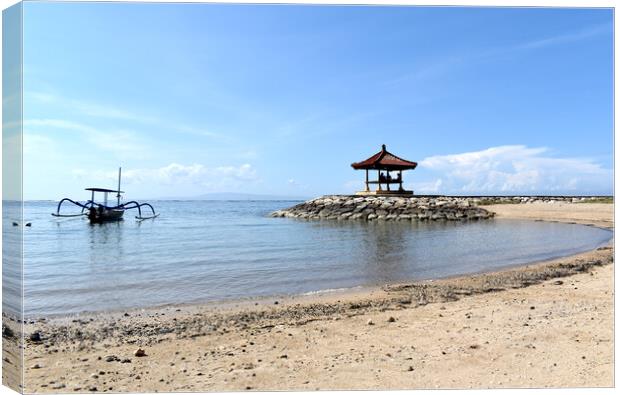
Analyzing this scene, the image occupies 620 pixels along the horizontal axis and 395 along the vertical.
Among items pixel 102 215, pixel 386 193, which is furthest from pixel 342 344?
pixel 102 215

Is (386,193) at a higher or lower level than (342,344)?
higher

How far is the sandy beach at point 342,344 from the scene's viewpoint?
4066mm

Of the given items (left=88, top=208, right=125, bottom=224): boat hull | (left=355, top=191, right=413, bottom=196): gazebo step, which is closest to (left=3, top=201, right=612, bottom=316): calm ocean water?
(left=88, top=208, right=125, bottom=224): boat hull

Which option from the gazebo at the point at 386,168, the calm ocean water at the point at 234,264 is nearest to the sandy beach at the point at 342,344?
the calm ocean water at the point at 234,264

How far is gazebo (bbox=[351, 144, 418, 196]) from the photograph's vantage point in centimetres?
3008

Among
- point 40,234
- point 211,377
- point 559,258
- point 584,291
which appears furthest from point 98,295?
point 40,234

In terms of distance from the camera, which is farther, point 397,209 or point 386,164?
point 397,209

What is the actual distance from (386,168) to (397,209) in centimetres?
315

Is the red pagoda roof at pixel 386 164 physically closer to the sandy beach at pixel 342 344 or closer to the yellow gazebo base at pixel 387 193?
the yellow gazebo base at pixel 387 193

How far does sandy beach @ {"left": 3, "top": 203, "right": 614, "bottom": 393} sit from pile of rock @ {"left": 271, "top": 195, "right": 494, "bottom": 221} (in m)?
24.0

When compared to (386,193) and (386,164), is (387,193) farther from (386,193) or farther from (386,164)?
(386,164)

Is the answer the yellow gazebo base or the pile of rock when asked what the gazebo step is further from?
the pile of rock

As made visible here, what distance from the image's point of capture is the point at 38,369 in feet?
14.5

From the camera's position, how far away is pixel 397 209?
32781 millimetres
